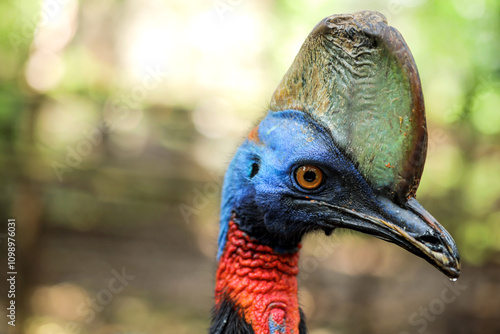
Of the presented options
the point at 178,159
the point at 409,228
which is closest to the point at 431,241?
the point at 409,228

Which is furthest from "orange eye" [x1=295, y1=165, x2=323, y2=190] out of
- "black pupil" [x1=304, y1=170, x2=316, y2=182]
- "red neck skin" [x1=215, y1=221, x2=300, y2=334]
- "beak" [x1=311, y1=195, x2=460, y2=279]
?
"red neck skin" [x1=215, y1=221, x2=300, y2=334]

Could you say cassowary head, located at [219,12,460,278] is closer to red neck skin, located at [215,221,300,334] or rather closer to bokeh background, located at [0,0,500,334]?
red neck skin, located at [215,221,300,334]

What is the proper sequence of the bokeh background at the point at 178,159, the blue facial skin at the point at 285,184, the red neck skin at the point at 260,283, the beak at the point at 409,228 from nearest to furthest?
the beak at the point at 409,228 < the blue facial skin at the point at 285,184 < the red neck skin at the point at 260,283 < the bokeh background at the point at 178,159

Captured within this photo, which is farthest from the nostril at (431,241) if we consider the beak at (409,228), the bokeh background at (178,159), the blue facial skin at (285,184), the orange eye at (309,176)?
the bokeh background at (178,159)

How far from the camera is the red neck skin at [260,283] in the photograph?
2.13m

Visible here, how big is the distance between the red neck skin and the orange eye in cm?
41

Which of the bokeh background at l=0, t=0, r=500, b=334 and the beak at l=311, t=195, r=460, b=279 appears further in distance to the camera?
the bokeh background at l=0, t=0, r=500, b=334

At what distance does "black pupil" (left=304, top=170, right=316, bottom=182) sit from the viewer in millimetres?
1933

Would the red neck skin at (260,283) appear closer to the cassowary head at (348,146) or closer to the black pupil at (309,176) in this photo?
the cassowary head at (348,146)

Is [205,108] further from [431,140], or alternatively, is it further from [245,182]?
[245,182]

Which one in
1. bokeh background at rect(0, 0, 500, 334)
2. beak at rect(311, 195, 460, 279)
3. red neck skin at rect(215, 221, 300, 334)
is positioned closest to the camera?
beak at rect(311, 195, 460, 279)

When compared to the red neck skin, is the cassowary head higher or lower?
higher

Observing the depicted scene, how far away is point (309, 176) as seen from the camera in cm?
194

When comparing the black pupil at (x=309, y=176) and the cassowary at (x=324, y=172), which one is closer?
the cassowary at (x=324, y=172)
